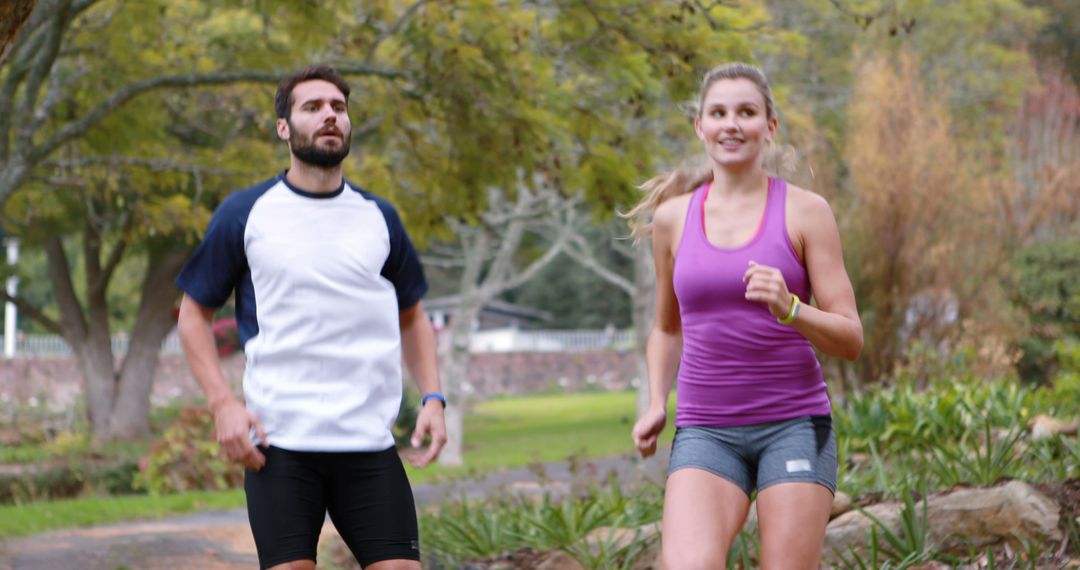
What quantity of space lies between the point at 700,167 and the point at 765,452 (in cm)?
91

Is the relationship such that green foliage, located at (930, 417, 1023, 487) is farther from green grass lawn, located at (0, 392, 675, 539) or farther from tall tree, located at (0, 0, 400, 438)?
tall tree, located at (0, 0, 400, 438)

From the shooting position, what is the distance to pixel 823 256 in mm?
3369

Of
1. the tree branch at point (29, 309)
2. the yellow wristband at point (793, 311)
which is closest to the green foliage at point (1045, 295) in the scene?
the yellow wristband at point (793, 311)

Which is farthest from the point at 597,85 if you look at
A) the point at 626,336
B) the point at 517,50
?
the point at 626,336

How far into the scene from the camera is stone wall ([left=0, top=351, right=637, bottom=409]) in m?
33.6

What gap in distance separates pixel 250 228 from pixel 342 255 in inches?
9.9

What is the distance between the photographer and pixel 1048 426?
7.99m

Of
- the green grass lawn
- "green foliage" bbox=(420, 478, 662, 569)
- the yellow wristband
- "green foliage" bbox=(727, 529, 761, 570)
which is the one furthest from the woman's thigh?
the green grass lawn

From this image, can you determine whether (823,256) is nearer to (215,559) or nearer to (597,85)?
(215,559)

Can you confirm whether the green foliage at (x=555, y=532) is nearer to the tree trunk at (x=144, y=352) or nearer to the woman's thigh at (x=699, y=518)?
the woman's thigh at (x=699, y=518)

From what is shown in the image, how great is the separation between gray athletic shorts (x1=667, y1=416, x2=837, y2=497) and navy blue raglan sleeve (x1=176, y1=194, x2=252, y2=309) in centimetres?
125

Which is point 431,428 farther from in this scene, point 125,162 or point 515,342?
point 515,342

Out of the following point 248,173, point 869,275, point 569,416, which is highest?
point 248,173

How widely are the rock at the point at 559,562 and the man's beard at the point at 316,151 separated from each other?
3020 millimetres
